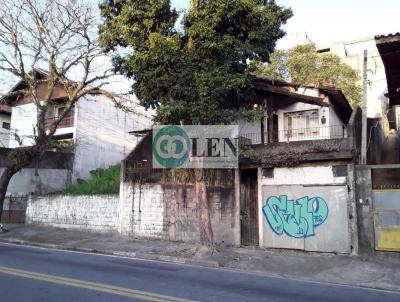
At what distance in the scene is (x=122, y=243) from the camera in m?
15.7

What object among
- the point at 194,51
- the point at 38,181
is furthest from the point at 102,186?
the point at 194,51

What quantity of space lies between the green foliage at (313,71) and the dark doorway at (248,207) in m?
12.6

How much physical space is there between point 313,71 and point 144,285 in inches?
878

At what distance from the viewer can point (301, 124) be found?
2022cm

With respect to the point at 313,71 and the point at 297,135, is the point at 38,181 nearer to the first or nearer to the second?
the point at 297,135

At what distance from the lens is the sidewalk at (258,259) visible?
10.6 metres

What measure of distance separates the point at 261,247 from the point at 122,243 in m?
5.08

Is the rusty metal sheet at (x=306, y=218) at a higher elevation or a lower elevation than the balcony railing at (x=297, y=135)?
lower

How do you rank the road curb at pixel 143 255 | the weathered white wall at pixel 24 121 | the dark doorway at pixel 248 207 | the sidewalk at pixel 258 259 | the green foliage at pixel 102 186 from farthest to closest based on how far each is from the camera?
the weathered white wall at pixel 24 121, the green foliage at pixel 102 186, the dark doorway at pixel 248 207, the road curb at pixel 143 255, the sidewalk at pixel 258 259

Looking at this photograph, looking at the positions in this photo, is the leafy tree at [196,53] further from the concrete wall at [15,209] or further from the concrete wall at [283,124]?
the concrete wall at [15,209]

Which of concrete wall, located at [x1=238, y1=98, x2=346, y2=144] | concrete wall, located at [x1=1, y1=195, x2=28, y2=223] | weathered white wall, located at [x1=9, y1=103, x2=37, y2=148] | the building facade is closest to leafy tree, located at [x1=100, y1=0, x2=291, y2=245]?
concrete wall, located at [x1=238, y1=98, x2=346, y2=144]

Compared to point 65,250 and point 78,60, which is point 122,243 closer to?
point 65,250

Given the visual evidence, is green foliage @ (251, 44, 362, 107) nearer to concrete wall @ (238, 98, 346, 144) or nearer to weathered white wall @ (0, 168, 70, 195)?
concrete wall @ (238, 98, 346, 144)

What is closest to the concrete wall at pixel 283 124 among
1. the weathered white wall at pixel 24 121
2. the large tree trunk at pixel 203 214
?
the large tree trunk at pixel 203 214
